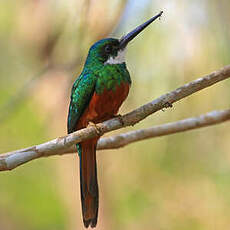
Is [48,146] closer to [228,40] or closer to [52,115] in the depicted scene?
[52,115]

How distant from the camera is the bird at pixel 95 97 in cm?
266

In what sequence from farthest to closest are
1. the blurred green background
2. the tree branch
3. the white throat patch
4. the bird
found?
the blurred green background, the white throat patch, the bird, the tree branch

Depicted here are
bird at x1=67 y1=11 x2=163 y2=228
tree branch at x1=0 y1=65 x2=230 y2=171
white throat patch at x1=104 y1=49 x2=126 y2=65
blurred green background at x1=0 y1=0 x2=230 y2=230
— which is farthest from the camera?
blurred green background at x1=0 y1=0 x2=230 y2=230

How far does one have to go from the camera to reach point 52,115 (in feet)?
11.5

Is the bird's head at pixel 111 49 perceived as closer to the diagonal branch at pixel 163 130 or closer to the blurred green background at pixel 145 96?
the blurred green background at pixel 145 96

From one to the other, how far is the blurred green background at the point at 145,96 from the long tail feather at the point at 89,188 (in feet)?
2.28

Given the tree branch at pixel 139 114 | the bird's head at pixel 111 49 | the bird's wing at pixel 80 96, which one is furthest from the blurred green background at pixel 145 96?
the tree branch at pixel 139 114

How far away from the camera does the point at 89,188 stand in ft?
8.87

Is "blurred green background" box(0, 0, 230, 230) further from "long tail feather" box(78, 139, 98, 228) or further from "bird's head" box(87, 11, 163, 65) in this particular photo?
"long tail feather" box(78, 139, 98, 228)

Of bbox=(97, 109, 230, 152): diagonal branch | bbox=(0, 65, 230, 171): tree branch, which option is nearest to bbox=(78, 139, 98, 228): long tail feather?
bbox=(97, 109, 230, 152): diagonal branch

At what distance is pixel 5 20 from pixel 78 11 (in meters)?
1.31

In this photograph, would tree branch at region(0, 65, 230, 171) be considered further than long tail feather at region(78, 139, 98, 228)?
No

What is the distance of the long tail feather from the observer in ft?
8.80

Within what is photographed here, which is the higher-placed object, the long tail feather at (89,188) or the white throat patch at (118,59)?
the white throat patch at (118,59)
